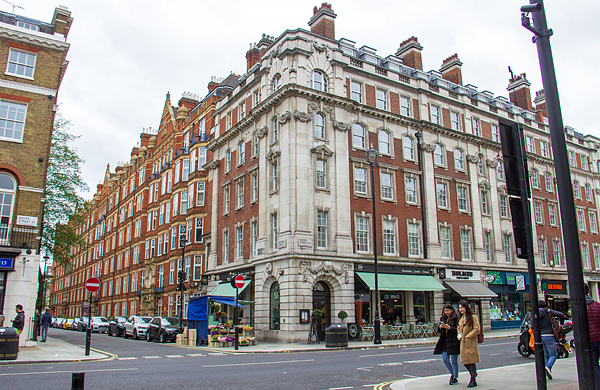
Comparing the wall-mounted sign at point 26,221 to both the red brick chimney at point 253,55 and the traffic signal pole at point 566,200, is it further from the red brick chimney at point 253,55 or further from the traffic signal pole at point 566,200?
the red brick chimney at point 253,55

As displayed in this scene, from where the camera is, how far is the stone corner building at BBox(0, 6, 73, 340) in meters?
20.5

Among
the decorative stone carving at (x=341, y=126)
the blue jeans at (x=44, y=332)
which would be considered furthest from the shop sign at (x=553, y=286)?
the blue jeans at (x=44, y=332)

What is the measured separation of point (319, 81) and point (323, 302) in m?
13.7

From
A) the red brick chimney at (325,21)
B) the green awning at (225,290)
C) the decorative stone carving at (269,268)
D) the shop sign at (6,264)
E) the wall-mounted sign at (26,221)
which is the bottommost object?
the green awning at (225,290)

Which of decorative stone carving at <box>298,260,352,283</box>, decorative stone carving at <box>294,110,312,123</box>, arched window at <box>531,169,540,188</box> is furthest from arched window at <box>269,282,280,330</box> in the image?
arched window at <box>531,169,540,188</box>

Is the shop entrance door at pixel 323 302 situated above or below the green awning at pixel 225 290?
below

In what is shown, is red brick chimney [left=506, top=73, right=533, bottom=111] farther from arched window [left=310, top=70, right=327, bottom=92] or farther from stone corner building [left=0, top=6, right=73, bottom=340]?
stone corner building [left=0, top=6, right=73, bottom=340]

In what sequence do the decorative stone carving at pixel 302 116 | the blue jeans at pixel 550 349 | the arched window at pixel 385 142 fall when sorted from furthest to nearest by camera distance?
the arched window at pixel 385 142, the decorative stone carving at pixel 302 116, the blue jeans at pixel 550 349

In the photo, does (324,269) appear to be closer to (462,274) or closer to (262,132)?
(262,132)

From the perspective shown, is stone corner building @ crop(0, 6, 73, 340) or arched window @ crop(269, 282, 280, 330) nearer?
stone corner building @ crop(0, 6, 73, 340)

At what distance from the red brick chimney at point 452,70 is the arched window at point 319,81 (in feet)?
53.9

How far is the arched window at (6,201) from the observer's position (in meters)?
20.8

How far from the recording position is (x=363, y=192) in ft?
98.3

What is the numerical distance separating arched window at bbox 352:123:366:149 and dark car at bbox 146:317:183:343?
15.9m
